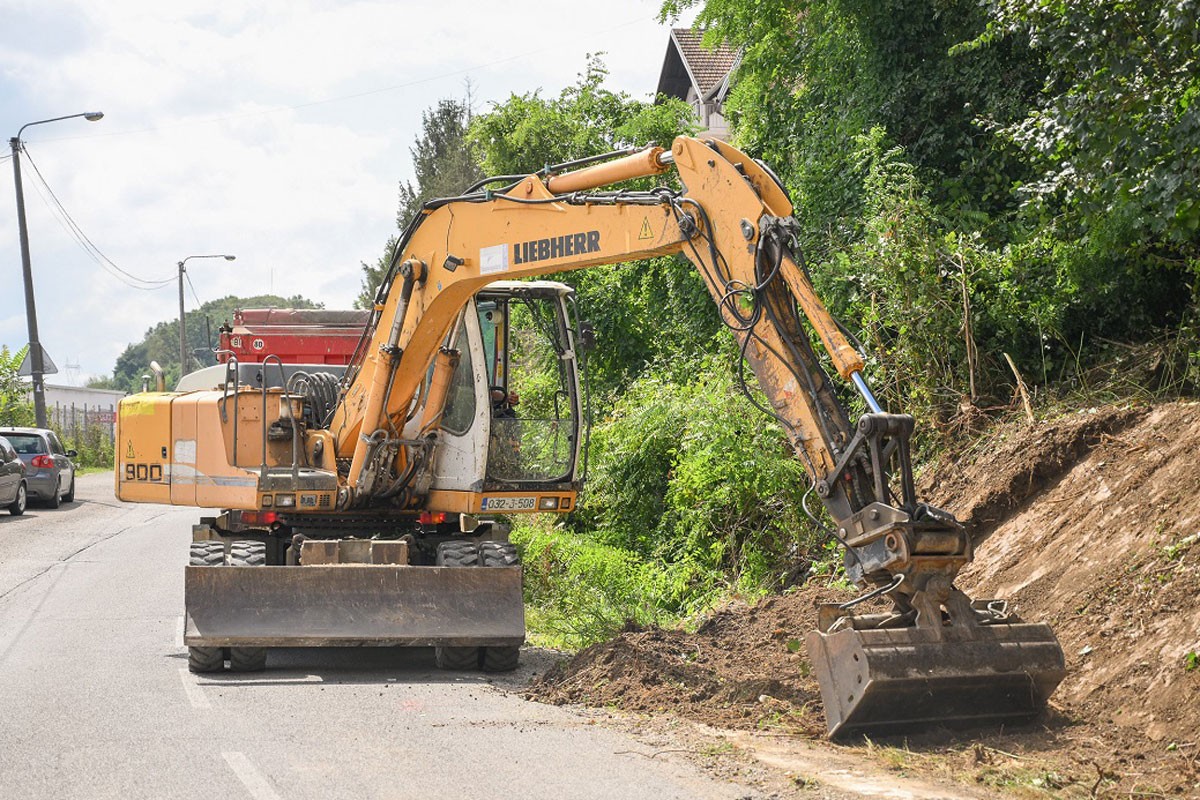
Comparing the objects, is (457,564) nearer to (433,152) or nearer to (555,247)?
(555,247)

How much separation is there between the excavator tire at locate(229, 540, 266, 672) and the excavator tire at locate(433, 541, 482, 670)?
1416 mm

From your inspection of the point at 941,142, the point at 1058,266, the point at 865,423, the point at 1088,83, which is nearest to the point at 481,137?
the point at 941,142

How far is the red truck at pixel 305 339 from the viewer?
13789 millimetres

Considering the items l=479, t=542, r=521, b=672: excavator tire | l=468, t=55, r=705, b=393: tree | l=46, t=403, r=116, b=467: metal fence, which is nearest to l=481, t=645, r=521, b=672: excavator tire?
l=479, t=542, r=521, b=672: excavator tire

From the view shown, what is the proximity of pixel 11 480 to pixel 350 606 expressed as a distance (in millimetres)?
16903

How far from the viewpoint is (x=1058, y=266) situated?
1212 cm

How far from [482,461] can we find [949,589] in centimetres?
490

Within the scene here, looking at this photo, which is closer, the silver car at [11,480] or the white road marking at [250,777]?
the white road marking at [250,777]

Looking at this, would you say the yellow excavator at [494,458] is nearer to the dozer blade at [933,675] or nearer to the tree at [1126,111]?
the dozer blade at [933,675]

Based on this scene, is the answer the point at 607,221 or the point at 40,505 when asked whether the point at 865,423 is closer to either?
the point at 607,221

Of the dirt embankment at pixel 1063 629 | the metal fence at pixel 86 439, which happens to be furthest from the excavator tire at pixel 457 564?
the metal fence at pixel 86 439

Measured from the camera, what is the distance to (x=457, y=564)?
1045 cm

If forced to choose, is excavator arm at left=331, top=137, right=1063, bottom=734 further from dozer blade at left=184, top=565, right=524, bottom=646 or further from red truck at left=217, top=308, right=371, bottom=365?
red truck at left=217, top=308, right=371, bottom=365

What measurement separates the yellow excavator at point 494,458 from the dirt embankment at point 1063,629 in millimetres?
541
